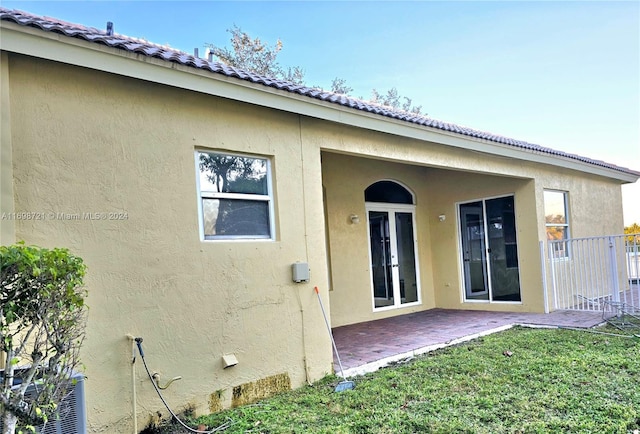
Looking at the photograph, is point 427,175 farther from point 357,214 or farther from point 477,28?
point 477,28

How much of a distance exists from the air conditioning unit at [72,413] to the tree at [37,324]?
0.13 m

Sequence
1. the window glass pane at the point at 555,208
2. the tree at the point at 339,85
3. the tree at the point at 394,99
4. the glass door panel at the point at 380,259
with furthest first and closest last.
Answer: the tree at the point at 394,99 → the tree at the point at 339,85 → the window glass pane at the point at 555,208 → the glass door panel at the point at 380,259

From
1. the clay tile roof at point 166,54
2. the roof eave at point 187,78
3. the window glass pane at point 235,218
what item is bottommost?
the window glass pane at point 235,218

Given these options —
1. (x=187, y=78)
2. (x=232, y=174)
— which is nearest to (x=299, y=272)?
(x=232, y=174)

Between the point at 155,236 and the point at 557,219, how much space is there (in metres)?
10.0

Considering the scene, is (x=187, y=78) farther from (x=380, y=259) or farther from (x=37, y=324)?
(x=380, y=259)

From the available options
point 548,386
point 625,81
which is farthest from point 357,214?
point 625,81

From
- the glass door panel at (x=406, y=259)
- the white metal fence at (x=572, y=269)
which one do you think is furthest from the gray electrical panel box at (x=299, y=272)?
the white metal fence at (x=572, y=269)

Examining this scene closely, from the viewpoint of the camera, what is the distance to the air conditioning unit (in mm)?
3070

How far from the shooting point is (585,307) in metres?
9.73

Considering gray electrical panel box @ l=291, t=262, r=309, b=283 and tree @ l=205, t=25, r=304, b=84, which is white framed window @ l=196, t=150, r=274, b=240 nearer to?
gray electrical panel box @ l=291, t=262, r=309, b=283

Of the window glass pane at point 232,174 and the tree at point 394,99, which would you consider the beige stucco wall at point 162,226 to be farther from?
the tree at point 394,99

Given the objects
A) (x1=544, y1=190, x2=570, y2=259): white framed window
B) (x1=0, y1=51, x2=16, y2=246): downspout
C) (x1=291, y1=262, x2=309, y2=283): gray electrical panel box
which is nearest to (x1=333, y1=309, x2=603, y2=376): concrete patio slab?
(x1=291, y1=262, x2=309, y2=283): gray electrical panel box

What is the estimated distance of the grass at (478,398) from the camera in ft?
12.6
